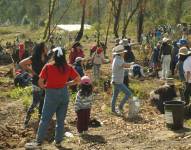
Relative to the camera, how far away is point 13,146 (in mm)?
9391

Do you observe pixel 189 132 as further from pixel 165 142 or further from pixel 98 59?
pixel 98 59

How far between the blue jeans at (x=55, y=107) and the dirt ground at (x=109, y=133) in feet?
1.19

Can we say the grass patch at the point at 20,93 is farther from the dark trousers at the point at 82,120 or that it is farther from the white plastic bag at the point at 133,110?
the dark trousers at the point at 82,120

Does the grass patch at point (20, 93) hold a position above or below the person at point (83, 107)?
below

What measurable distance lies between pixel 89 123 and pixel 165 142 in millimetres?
2222

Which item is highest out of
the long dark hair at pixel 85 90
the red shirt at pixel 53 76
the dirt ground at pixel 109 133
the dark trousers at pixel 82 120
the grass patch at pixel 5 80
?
the red shirt at pixel 53 76

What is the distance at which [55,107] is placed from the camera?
8.66 m

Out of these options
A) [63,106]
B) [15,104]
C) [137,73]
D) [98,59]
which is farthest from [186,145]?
[137,73]

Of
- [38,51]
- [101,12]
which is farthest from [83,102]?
[101,12]

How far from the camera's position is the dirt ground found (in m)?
9.19

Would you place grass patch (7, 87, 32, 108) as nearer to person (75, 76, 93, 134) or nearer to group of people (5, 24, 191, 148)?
group of people (5, 24, 191, 148)

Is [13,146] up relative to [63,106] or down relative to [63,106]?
down

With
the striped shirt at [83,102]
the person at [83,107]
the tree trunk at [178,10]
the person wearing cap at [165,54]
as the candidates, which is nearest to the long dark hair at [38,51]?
the person at [83,107]

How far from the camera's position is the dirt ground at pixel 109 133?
30.1 ft
